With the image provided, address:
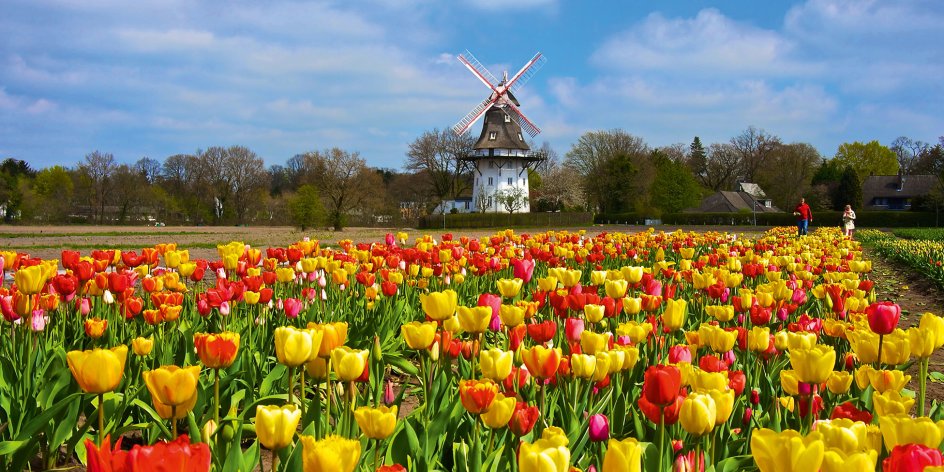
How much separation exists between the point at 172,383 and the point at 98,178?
63.9 m

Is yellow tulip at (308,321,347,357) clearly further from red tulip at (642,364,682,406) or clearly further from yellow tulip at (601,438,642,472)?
yellow tulip at (601,438,642,472)

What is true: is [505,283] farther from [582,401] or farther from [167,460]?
[167,460]

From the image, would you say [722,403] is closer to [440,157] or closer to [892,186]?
[440,157]

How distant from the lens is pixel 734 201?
234ft

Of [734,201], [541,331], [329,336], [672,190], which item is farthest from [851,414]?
[734,201]

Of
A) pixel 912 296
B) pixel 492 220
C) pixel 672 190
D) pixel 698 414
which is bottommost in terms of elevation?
pixel 912 296

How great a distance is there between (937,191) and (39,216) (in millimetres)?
61850

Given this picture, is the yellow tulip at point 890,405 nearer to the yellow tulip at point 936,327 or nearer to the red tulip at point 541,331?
the yellow tulip at point 936,327

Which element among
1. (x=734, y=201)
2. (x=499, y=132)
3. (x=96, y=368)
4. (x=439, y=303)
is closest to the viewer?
(x=96, y=368)

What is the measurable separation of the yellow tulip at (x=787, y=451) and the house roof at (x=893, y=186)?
83888 mm

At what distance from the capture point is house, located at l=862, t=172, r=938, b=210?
74.1 meters

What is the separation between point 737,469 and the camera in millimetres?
2160

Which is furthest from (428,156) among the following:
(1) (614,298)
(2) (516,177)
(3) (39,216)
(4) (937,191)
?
(1) (614,298)

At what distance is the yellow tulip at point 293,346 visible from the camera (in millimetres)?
2012
